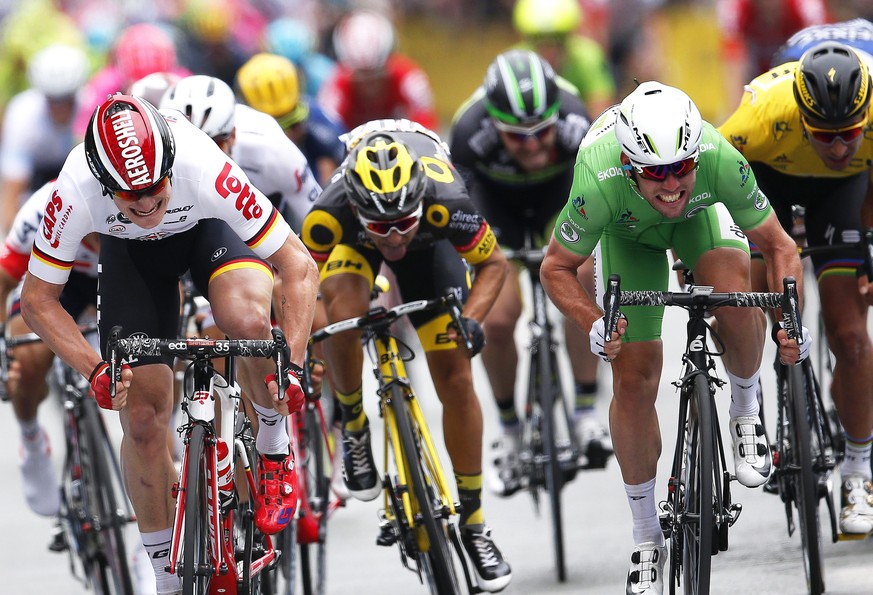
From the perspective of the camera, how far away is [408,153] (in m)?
6.92

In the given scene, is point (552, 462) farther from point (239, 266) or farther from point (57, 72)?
point (57, 72)

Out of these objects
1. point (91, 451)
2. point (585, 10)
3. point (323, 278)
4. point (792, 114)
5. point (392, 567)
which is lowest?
point (392, 567)

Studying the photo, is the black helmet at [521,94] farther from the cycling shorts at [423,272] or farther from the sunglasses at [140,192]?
the sunglasses at [140,192]

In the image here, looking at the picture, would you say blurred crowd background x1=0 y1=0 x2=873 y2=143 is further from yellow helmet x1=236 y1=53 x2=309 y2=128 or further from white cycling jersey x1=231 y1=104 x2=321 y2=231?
white cycling jersey x1=231 y1=104 x2=321 y2=231

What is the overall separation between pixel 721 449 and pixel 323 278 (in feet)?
6.97

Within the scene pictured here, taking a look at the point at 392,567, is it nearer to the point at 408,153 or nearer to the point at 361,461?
the point at 361,461

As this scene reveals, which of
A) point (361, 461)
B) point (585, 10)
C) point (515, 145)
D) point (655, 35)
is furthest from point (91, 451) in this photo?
point (655, 35)

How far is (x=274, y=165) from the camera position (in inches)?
314

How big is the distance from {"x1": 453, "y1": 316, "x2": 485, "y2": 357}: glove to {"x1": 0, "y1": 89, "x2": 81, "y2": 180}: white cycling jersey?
17.6ft

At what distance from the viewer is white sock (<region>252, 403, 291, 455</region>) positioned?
6.55 metres

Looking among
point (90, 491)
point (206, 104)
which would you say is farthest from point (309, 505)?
point (206, 104)

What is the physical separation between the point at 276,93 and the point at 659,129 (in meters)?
4.62

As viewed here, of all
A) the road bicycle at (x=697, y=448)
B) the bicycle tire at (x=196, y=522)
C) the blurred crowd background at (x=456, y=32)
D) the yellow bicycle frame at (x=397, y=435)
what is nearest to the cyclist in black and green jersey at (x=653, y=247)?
the road bicycle at (x=697, y=448)

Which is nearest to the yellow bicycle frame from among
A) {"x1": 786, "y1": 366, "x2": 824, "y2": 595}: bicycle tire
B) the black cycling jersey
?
{"x1": 786, "y1": 366, "x2": 824, "y2": 595}: bicycle tire
